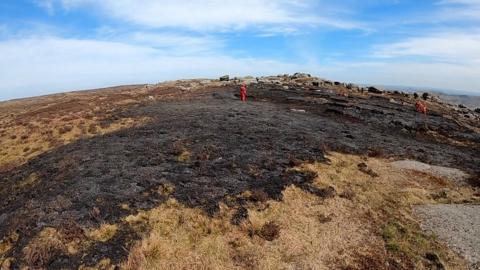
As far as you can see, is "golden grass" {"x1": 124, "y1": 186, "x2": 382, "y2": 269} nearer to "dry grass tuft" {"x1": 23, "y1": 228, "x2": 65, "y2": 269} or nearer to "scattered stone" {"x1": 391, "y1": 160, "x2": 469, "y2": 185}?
"dry grass tuft" {"x1": 23, "y1": 228, "x2": 65, "y2": 269}

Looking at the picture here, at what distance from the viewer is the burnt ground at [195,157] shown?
1822 centimetres

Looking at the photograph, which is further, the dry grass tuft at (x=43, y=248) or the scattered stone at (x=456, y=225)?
the scattered stone at (x=456, y=225)

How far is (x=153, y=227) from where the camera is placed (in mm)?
16875

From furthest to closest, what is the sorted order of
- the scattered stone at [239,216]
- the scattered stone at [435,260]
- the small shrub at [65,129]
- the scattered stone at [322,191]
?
the small shrub at [65,129]
the scattered stone at [322,191]
the scattered stone at [239,216]
the scattered stone at [435,260]

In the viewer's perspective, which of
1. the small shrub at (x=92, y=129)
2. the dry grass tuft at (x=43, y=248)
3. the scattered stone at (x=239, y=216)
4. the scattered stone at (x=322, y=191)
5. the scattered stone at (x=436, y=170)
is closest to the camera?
the dry grass tuft at (x=43, y=248)

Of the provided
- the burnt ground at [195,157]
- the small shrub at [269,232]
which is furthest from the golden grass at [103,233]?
the small shrub at [269,232]

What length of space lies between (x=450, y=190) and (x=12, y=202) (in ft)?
75.8

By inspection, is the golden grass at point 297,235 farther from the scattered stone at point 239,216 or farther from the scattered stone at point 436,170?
the scattered stone at point 436,170

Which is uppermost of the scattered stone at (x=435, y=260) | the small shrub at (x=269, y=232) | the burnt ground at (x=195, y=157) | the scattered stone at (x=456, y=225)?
the burnt ground at (x=195, y=157)

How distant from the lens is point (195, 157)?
25.4m

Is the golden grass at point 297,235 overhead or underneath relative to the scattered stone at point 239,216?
underneath

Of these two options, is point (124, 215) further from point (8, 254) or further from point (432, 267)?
point (432, 267)

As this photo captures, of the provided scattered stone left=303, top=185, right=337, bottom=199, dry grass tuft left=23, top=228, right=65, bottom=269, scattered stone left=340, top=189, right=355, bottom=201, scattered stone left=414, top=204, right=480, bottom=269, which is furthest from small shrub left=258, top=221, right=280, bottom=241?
dry grass tuft left=23, top=228, right=65, bottom=269

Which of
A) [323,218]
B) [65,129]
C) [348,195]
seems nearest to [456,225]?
[348,195]
